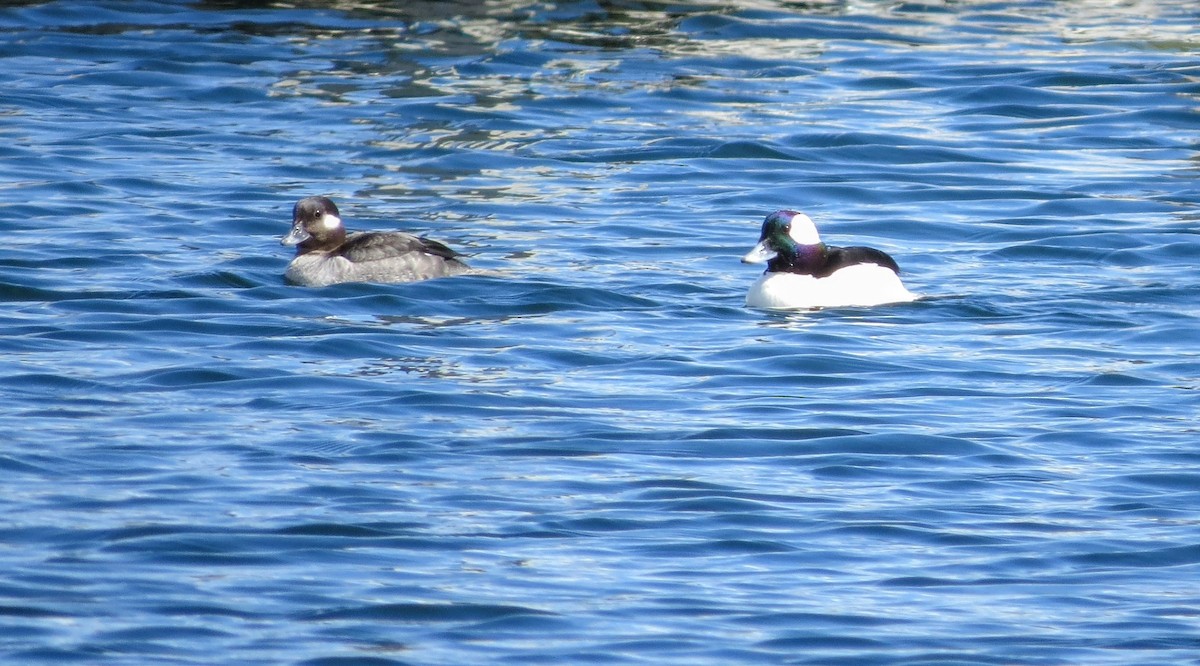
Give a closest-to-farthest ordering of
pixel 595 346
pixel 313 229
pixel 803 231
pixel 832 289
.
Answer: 1. pixel 595 346
2. pixel 832 289
3. pixel 803 231
4. pixel 313 229

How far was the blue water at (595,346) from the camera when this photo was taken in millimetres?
7160

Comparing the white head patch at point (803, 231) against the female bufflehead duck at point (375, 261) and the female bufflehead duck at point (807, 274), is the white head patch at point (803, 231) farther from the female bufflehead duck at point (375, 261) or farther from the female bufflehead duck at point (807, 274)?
the female bufflehead duck at point (375, 261)

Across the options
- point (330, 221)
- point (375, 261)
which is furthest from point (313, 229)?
point (375, 261)

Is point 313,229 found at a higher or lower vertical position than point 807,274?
higher

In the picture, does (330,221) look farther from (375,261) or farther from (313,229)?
(375,261)

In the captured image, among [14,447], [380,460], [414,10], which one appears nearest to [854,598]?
[380,460]

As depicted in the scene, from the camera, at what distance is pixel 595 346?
1160 centimetres

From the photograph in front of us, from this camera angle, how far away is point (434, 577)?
24.2 feet

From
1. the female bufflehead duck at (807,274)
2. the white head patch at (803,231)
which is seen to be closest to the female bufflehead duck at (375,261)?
the female bufflehead duck at (807,274)

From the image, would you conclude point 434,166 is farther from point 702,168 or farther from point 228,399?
point 228,399

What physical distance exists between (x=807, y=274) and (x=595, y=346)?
7.27ft

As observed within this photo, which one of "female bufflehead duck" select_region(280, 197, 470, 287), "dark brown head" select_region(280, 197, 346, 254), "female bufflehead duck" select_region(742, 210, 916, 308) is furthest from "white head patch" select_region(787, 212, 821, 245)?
"dark brown head" select_region(280, 197, 346, 254)

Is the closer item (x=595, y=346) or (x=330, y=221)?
(x=595, y=346)

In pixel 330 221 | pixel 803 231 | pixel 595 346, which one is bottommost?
pixel 595 346
